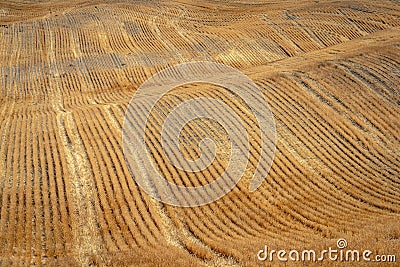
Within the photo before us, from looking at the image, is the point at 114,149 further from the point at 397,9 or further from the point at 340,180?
the point at 397,9

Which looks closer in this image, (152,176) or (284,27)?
(152,176)

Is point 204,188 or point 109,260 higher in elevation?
point 109,260

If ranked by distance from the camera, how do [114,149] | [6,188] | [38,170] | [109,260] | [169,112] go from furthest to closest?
1. [169,112]
2. [114,149]
3. [38,170]
4. [6,188]
5. [109,260]

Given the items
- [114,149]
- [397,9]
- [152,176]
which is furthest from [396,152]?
[397,9]

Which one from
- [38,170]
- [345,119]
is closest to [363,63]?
[345,119]

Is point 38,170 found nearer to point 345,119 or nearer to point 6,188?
point 6,188

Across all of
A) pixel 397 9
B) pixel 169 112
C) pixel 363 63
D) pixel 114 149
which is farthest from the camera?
pixel 397 9
